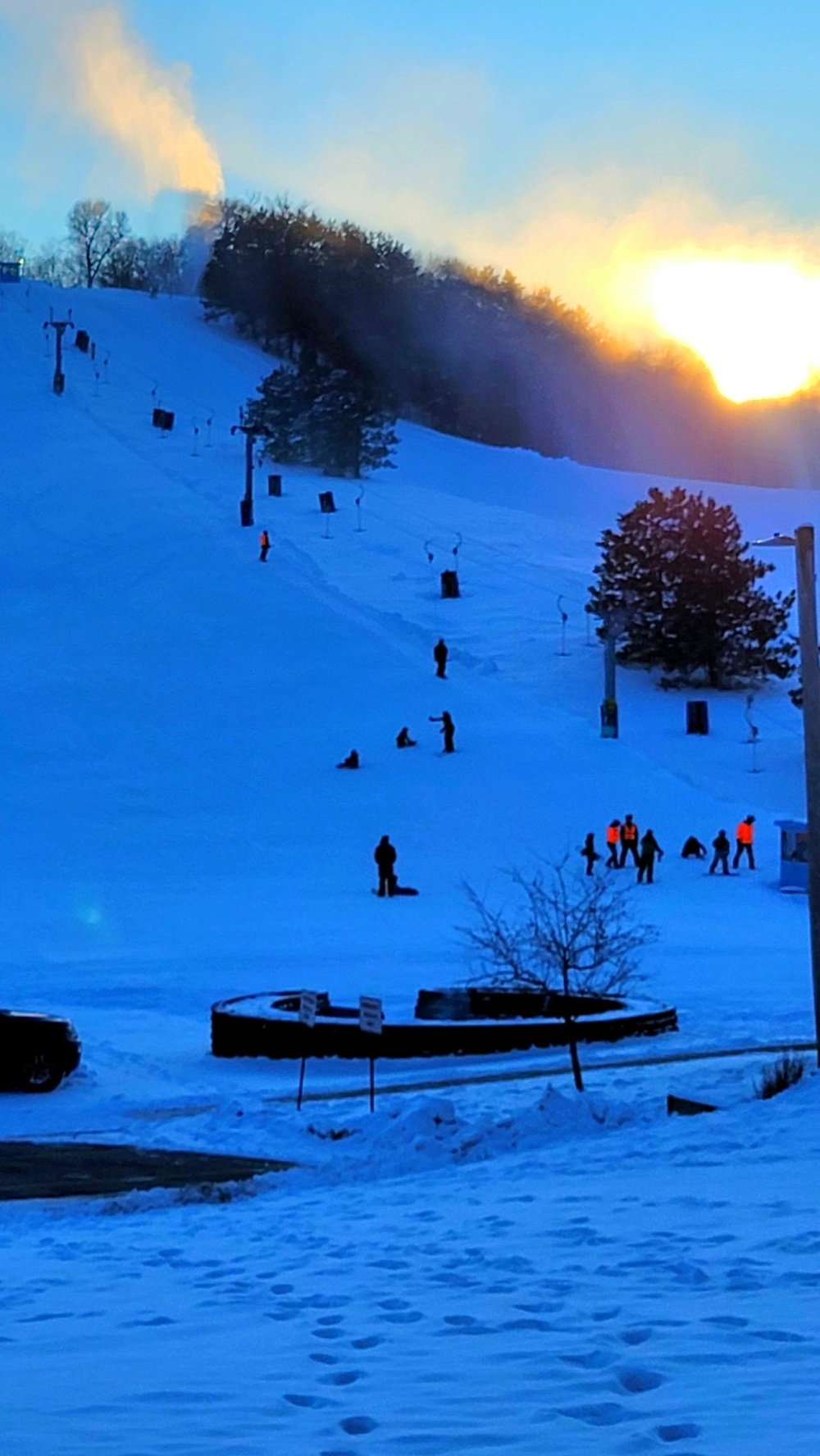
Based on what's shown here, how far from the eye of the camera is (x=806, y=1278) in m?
6.89

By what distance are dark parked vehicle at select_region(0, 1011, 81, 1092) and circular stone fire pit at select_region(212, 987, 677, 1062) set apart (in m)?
2.31

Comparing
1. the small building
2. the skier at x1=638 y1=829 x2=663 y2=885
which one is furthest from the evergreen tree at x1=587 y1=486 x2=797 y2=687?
the skier at x1=638 y1=829 x2=663 y2=885

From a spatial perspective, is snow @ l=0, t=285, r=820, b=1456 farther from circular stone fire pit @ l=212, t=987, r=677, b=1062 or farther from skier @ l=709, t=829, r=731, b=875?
skier @ l=709, t=829, r=731, b=875

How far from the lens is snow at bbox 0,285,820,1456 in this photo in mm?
5727

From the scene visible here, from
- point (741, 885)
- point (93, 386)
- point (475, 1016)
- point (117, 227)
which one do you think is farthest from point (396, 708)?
point (117, 227)

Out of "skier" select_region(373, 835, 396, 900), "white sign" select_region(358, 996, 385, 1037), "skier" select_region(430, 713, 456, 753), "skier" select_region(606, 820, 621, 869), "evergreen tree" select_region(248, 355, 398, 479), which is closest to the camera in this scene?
"white sign" select_region(358, 996, 385, 1037)

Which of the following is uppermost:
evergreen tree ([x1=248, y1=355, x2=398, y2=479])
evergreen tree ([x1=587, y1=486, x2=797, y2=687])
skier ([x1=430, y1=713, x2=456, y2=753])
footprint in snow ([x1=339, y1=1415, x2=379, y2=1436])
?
evergreen tree ([x1=248, y1=355, x2=398, y2=479])

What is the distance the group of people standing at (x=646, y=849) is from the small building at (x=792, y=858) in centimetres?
94

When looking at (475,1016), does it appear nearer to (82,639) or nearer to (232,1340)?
(232,1340)

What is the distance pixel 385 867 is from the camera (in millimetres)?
28172

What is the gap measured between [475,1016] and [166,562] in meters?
31.9

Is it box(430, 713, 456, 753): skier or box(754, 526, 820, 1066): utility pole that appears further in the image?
box(430, 713, 456, 753): skier

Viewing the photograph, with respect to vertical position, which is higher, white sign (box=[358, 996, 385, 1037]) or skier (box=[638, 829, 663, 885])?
skier (box=[638, 829, 663, 885])

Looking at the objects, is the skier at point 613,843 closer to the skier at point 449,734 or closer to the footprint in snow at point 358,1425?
the skier at point 449,734
